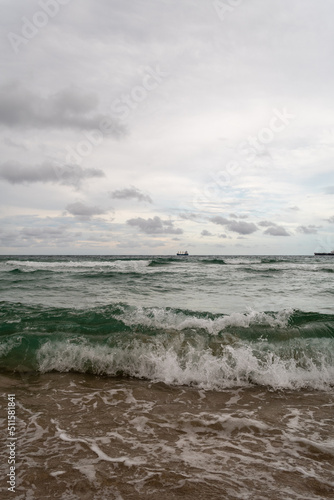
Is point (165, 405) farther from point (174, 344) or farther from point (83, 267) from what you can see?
point (83, 267)

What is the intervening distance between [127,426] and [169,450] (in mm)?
766

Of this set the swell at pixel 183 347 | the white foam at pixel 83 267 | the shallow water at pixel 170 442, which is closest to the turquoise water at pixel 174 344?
the swell at pixel 183 347

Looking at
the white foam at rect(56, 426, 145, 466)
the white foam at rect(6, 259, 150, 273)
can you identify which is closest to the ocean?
the white foam at rect(56, 426, 145, 466)

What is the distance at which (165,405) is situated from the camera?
4695 millimetres

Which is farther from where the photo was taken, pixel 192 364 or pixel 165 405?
pixel 192 364

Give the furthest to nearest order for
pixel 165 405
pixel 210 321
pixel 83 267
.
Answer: pixel 83 267 → pixel 210 321 → pixel 165 405

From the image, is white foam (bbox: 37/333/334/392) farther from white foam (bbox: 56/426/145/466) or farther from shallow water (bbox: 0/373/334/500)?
white foam (bbox: 56/426/145/466)

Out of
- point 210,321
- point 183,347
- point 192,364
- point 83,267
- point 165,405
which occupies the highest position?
point 83,267

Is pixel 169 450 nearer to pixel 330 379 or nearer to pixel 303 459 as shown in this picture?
pixel 303 459

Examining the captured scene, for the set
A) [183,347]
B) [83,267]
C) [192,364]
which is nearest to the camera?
[192,364]

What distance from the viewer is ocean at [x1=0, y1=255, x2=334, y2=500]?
2.99 metres

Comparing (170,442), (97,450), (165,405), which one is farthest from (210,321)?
(97,450)

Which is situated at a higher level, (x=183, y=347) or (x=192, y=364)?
(x=183, y=347)

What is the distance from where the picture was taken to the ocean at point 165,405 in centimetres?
299
